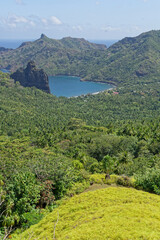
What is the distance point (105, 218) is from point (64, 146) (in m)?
54.3

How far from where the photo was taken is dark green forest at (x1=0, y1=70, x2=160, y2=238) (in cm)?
2400

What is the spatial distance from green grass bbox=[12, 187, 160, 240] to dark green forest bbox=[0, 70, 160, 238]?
3094 mm

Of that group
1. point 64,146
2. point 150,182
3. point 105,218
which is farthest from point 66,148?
point 105,218

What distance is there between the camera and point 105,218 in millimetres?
16156

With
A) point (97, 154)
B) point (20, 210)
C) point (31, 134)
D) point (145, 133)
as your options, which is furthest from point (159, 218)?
point (31, 134)

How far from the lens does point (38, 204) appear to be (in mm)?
25094

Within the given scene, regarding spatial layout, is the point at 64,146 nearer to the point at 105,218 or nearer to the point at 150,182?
the point at 150,182

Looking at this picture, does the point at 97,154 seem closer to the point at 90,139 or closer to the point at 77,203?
the point at 90,139

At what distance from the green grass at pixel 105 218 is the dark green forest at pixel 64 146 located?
309 cm

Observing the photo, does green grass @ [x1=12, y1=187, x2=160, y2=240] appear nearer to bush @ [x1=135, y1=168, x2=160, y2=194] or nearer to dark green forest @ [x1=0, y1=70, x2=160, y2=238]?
bush @ [x1=135, y1=168, x2=160, y2=194]

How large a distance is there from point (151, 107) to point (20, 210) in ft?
450

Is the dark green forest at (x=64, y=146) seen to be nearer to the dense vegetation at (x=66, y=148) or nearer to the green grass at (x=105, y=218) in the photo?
the dense vegetation at (x=66, y=148)

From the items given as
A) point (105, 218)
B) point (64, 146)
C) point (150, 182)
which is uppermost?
point (105, 218)

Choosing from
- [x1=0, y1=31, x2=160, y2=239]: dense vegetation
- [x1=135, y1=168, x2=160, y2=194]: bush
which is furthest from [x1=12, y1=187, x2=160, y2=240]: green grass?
[x1=135, y1=168, x2=160, y2=194]: bush
